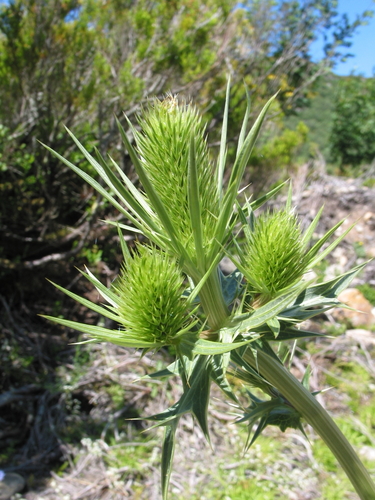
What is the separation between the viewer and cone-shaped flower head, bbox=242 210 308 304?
62 centimetres

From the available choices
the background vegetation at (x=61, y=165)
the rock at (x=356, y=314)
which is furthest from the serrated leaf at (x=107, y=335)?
the rock at (x=356, y=314)

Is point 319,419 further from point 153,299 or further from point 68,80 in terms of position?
point 68,80

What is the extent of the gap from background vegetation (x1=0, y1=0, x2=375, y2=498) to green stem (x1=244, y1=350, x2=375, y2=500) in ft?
7.59

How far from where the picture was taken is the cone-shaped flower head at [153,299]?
1.91 ft

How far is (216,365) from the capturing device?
61 cm

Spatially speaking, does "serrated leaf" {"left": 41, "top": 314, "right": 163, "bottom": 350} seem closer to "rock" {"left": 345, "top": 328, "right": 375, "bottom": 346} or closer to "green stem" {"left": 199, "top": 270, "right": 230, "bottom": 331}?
"green stem" {"left": 199, "top": 270, "right": 230, "bottom": 331}

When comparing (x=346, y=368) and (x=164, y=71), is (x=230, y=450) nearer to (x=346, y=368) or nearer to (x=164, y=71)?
(x=346, y=368)

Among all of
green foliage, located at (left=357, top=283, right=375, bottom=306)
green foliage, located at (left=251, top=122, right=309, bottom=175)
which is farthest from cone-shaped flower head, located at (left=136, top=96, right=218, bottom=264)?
green foliage, located at (left=357, top=283, right=375, bottom=306)

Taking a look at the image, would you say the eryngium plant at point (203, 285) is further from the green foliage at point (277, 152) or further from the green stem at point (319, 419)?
the green foliage at point (277, 152)

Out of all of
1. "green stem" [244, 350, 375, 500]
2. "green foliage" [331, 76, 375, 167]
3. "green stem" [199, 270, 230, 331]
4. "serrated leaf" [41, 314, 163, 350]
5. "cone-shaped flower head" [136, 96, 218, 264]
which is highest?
"green foliage" [331, 76, 375, 167]

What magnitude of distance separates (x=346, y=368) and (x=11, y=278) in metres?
3.16

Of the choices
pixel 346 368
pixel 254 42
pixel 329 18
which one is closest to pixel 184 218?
pixel 346 368

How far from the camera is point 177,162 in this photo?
597 mm

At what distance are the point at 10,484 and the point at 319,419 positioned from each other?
2532 millimetres
